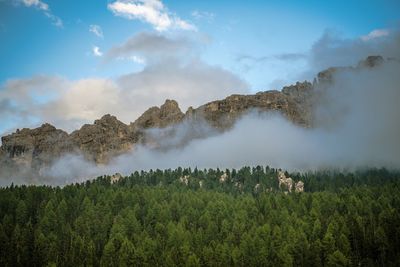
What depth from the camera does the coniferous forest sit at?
112812mm

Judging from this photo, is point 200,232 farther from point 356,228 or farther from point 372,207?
point 372,207

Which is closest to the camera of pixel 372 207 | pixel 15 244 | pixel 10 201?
pixel 15 244

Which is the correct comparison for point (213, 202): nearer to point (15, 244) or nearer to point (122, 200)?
point (122, 200)

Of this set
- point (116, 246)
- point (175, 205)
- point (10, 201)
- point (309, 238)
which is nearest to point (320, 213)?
point (309, 238)

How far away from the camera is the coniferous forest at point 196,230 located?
112812 mm

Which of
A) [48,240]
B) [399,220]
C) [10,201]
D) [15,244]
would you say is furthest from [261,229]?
[10,201]

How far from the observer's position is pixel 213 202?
6796 inches

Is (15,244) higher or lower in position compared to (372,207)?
lower

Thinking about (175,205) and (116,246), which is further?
(175,205)

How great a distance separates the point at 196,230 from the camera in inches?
5630

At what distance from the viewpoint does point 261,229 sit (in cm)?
12788

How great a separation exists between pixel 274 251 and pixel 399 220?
4217 cm

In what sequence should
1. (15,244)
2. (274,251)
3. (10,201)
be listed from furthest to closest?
(10,201) → (15,244) → (274,251)

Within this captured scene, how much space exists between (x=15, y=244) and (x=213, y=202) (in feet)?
243
